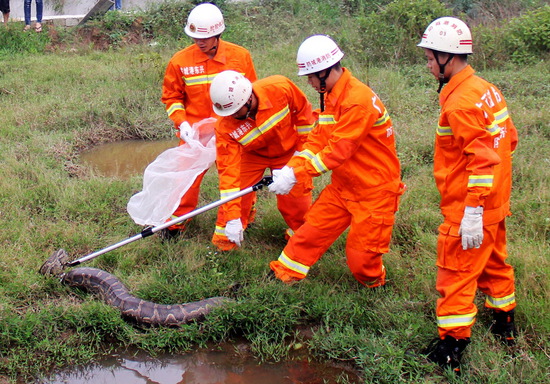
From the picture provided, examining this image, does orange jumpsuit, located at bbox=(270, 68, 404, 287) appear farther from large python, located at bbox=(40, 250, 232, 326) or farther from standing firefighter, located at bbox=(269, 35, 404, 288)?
large python, located at bbox=(40, 250, 232, 326)

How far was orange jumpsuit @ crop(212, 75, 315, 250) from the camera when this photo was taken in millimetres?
5012

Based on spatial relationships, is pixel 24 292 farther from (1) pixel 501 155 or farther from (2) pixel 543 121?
(2) pixel 543 121

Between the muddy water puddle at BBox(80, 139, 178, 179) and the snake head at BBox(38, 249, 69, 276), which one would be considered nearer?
the snake head at BBox(38, 249, 69, 276)

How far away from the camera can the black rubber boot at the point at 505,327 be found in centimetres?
414

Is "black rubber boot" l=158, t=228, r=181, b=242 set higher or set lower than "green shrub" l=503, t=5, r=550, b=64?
lower

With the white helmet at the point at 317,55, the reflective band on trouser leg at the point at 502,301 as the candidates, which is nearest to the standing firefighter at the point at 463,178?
the reflective band on trouser leg at the point at 502,301

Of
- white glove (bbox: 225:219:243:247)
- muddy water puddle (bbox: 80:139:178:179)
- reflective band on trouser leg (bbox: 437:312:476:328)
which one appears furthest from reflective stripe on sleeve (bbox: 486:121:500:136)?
muddy water puddle (bbox: 80:139:178:179)

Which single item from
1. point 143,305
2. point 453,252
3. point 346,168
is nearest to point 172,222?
point 143,305

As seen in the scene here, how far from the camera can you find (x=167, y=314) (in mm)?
4629

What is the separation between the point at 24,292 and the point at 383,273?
2.96 m

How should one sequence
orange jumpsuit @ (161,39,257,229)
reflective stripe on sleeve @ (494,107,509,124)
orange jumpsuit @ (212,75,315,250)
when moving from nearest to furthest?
reflective stripe on sleeve @ (494,107,509,124)
orange jumpsuit @ (212,75,315,250)
orange jumpsuit @ (161,39,257,229)

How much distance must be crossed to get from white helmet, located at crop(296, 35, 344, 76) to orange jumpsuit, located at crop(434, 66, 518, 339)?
964mm

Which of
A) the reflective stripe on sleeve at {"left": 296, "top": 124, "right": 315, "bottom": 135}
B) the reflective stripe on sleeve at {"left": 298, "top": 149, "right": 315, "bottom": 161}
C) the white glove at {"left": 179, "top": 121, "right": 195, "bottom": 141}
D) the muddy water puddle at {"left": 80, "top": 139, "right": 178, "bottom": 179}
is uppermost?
the reflective stripe on sleeve at {"left": 298, "top": 149, "right": 315, "bottom": 161}

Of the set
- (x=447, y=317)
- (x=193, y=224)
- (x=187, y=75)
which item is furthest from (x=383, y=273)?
(x=187, y=75)
